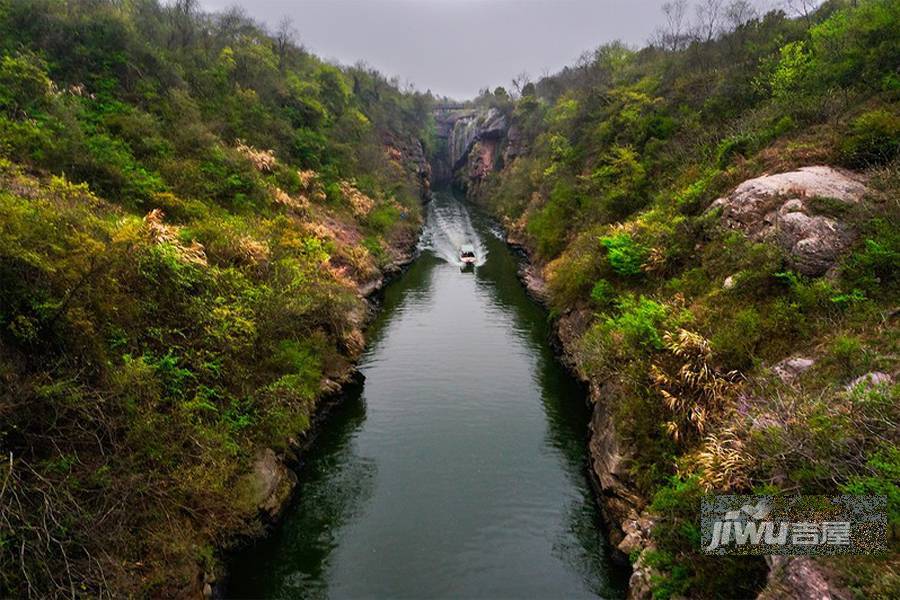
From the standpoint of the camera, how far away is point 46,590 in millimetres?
6965

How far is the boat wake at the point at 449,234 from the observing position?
150 ft

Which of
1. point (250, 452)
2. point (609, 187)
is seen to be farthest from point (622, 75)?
point (250, 452)

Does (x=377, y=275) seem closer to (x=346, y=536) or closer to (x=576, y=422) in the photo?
(x=576, y=422)

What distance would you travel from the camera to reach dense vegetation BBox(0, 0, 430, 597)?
26.8 feet

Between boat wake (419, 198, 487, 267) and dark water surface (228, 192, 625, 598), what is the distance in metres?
21.1

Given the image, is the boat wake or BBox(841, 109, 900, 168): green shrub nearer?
BBox(841, 109, 900, 168): green shrub

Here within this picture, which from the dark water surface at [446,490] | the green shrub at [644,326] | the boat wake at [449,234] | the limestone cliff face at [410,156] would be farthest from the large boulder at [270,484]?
the limestone cliff face at [410,156]

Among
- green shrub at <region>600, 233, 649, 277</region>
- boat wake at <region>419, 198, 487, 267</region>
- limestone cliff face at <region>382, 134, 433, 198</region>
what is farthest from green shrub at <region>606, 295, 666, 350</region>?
limestone cliff face at <region>382, 134, 433, 198</region>

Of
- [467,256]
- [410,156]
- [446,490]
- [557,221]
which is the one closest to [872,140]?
[446,490]

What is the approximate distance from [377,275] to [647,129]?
1977 centimetres

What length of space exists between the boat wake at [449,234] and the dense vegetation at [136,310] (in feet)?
51.7

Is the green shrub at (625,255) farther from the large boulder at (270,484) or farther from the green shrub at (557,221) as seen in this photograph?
the large boulder at (270,484)

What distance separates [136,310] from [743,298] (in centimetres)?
1639

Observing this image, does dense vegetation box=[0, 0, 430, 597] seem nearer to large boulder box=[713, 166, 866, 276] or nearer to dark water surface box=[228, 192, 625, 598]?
dark water surface box=[228, 192, 625, 598]
